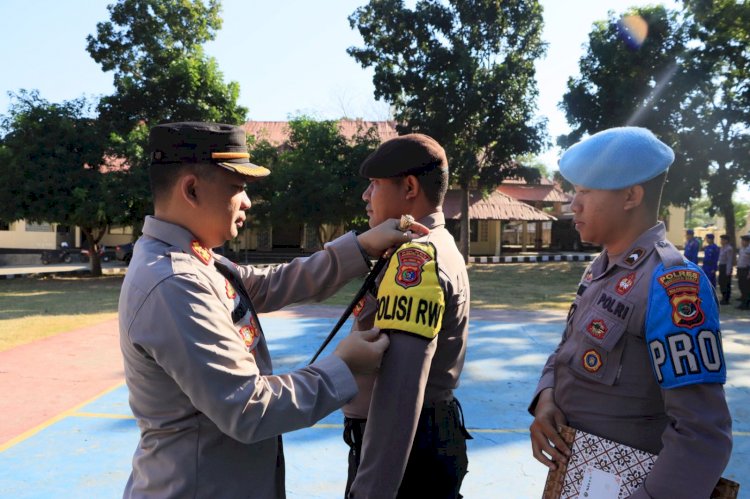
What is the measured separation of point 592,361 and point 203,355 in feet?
3.83

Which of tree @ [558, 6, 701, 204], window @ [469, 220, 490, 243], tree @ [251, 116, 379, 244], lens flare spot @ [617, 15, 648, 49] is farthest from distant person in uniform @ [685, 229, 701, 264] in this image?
window @ [469, 220, 490, 243]

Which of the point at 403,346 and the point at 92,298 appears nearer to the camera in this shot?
the point at 403,346

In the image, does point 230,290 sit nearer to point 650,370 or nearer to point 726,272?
point 650,370

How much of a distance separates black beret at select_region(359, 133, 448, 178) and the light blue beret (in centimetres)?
50

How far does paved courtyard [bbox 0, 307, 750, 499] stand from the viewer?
3.95m

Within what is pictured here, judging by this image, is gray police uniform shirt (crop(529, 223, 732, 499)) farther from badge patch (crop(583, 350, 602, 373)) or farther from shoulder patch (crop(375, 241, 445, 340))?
shoulder patch (crop(375, 241, 445, 340))

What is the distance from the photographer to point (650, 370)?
5.44 feet

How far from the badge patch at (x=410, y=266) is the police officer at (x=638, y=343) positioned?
1.84ft

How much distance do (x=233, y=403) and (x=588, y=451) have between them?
3.48ft

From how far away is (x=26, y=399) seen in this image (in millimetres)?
5742

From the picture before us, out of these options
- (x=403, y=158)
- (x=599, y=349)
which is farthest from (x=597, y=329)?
(x=403, y=158)

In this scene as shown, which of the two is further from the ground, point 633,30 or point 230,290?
point 633,30

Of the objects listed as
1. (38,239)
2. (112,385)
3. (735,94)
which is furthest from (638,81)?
(38,239)

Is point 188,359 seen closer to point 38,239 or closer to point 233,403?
point 233,403
